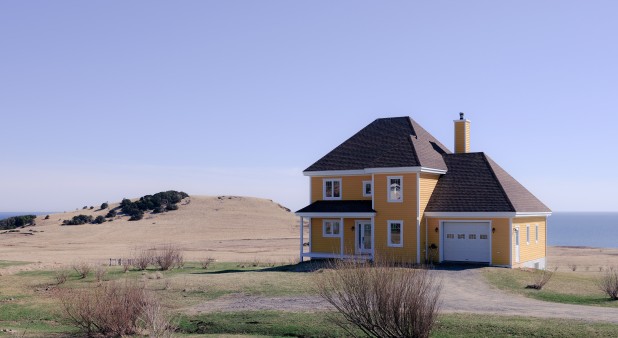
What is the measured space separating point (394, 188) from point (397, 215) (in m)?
1.45

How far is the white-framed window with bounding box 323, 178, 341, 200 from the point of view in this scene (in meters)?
40.7

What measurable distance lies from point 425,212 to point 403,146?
383cm

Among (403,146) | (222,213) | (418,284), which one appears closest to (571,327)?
(418,284)

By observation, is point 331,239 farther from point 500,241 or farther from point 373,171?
point 500,241

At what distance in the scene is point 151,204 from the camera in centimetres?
9406

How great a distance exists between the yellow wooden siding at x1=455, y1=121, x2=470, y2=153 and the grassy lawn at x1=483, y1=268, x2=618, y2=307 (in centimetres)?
1009

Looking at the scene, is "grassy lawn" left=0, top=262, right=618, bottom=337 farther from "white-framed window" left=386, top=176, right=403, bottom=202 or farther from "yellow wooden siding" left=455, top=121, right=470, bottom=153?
"yellow wooden siding" left=455, top=121, right=470, bottom=153

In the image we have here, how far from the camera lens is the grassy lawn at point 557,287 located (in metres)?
25.3

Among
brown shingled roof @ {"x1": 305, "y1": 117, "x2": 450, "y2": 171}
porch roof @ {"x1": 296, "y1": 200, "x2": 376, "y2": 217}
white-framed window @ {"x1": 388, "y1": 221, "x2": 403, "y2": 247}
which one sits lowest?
white-framed window @ {"x1": 388, "y1": 221, "x2": 403, "y2": 247}

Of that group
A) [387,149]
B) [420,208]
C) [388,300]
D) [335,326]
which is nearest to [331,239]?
[420,208]

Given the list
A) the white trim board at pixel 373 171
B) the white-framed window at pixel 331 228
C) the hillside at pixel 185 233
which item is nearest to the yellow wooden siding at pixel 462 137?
the white trim board at pixel 373 171

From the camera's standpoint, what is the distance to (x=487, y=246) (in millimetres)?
36031

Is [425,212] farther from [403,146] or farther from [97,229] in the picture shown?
[97,229]

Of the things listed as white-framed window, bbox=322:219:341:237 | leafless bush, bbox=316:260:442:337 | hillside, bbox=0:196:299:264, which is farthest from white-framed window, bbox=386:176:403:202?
leafless bush, bbox=316:260:442:337
